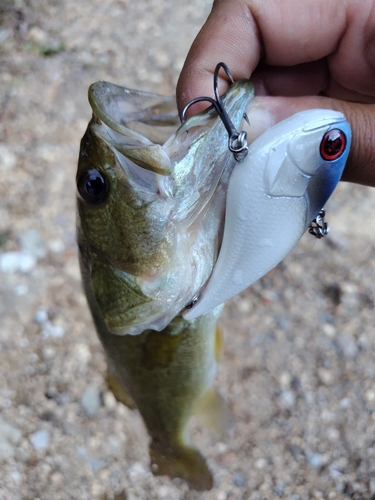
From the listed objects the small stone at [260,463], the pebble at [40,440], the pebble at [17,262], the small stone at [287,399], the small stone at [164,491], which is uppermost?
the pebble at [17,262]

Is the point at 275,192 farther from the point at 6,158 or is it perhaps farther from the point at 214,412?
the point at 6,158

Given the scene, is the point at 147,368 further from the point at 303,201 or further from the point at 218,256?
the point at 303,201

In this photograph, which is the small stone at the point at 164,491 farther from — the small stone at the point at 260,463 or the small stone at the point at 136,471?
the small stone at the point at 260,463

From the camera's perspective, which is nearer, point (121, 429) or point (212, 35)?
point (212, 35)

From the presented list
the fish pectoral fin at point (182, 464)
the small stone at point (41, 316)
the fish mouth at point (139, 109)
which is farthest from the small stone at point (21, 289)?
the fish mouth at point (139, 109)

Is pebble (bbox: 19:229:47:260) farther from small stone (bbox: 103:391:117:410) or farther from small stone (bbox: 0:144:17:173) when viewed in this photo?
small stone (bbox: 103:391:117:410)

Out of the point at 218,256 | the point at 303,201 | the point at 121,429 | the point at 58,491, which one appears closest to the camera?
the point at 303,201

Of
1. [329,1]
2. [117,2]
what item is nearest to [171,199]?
[329,1]
